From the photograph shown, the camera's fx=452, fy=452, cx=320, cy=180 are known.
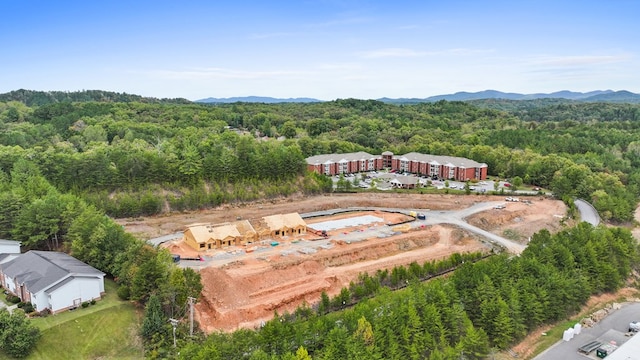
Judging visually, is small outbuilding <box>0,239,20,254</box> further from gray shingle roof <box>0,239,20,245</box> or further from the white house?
the white house

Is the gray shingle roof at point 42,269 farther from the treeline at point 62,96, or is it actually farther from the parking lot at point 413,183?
the treeline at point 62,96

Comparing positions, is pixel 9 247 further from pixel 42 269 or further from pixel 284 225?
pixel 284 225

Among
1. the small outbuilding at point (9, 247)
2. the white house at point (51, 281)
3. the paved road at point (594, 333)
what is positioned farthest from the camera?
the small outbuilding at point (9, 247)

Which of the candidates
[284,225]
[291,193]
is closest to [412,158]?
[291,193]

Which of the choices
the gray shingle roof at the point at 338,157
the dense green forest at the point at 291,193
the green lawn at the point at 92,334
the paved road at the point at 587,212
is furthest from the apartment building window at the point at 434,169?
the green lawn at the point at 92,334

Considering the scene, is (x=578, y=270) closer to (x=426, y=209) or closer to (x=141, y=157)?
(x=426, y=209)

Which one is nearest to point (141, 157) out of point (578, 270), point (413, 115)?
point (578, 270)
